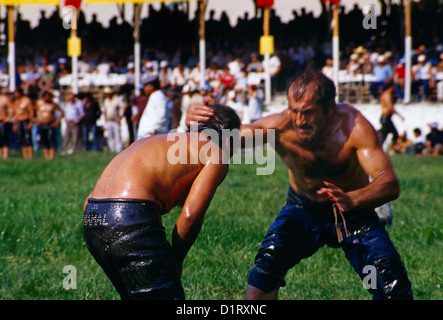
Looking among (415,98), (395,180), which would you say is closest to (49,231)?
(395,180)

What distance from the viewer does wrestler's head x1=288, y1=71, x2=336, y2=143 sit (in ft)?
13.4

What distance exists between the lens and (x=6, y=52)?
87.7 ft

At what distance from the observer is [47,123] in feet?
52.0

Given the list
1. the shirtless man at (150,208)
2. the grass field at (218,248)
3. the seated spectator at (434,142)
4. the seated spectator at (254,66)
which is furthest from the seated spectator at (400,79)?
the shirtless man at (150,208)

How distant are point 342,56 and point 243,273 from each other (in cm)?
1906

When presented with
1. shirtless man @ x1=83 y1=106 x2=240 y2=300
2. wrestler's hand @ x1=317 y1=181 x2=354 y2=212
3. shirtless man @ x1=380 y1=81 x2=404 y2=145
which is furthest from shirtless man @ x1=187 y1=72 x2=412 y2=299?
shirtless man @ x1=380 y1=81 x2=404 y2=145

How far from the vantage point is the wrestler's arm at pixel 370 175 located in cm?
374

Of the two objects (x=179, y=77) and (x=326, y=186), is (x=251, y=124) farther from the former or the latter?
(x=179, y=77)

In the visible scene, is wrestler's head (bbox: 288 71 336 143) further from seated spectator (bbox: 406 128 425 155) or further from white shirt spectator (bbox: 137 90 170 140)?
seated spectator (bbox: 406 128 425 155)

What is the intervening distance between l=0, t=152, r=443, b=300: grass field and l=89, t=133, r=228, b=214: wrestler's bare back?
1.55 metres

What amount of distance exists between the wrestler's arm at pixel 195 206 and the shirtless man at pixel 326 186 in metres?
0.49

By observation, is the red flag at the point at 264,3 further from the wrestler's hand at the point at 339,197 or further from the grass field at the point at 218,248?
the wrestler's hand at the point at 339,197

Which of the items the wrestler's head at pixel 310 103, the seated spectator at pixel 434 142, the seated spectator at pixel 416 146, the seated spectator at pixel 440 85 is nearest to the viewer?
the wrestler's head at pixel 310 103
